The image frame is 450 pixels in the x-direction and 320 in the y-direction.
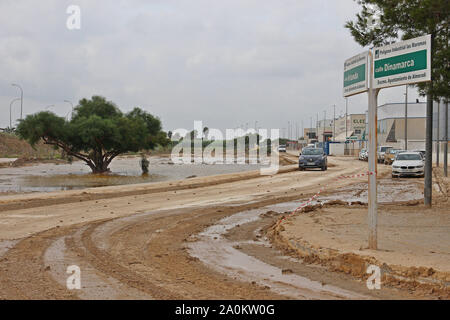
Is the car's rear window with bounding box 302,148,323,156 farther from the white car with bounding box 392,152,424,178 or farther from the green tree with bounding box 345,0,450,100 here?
the green tree with bounding box 345,0,450,100

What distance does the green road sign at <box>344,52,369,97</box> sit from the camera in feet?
30.7

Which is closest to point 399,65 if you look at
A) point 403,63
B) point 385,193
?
point 403,63

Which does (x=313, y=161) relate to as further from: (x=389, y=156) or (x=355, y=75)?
(x=355, y=75)

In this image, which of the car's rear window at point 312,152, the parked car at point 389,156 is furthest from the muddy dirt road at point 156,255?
the parked car at point 389,156

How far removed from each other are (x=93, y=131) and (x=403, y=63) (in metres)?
38.7

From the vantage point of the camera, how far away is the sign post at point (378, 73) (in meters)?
8.27

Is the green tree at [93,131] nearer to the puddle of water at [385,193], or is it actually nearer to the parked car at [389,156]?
the parked car at [389,156]

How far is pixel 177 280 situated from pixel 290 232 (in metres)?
4.46

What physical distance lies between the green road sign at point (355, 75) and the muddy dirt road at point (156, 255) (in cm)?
336

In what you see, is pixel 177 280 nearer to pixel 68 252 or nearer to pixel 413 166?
pixel 68 252

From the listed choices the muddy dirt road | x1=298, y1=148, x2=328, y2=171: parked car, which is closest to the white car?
x1=298, y1=148, x2=328, y2=171: parked car

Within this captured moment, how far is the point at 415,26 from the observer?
12.5 metres

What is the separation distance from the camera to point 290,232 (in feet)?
37.5

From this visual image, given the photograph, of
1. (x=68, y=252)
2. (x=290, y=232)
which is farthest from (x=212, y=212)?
(x=68, y=252)
